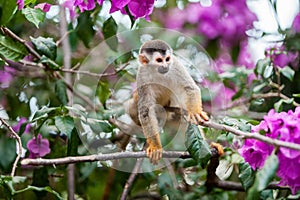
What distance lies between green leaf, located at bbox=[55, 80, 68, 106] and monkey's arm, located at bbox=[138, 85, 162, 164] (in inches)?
10.6

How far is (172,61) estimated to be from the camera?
77.5 inches

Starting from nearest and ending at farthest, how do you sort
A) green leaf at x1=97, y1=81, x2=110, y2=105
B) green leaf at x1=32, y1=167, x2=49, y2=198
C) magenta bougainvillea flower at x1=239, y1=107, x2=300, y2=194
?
magenta bougainvillea flower at x1=239, y1=107, x2=300, y2=194 < green leaf at x1=32, y1=167, x2=49, y2=198 < green leaf at x1=97, y1=81, x2=110, y2=105

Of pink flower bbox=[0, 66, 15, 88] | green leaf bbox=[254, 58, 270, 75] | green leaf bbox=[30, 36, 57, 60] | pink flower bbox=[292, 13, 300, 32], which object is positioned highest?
pink flower bbox=[292, 13, 300, 32]

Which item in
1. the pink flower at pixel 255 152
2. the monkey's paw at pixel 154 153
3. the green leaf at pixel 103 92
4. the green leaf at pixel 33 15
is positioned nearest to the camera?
the pink flower at pixel 255 152

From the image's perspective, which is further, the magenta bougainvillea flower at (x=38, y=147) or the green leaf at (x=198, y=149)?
the magenta bougainvillea flower at (x=38, y=147)

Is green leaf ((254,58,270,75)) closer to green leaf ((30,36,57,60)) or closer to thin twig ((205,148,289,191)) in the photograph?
thin twig ((205,148,289,191))

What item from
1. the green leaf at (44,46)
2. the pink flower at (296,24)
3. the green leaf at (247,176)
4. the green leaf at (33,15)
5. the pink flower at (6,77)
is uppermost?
the green leaf at (33,15)

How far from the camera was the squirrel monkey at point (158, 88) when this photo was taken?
6.18 feet

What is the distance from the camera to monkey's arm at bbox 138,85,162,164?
74.7 inches

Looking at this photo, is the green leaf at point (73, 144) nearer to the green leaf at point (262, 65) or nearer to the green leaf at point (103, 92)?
the green leaf at point (103, 92)

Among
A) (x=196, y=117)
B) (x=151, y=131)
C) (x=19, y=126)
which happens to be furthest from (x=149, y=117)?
(x=19, y=126)

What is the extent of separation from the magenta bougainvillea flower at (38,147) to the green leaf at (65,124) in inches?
15.3

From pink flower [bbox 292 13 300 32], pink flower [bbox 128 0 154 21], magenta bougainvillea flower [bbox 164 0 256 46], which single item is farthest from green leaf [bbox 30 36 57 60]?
pink flower [bbox 292 13 300 32]

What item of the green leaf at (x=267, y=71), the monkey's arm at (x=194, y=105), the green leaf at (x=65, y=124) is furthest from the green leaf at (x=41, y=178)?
the green leaf at (x=267, y=71)
